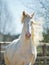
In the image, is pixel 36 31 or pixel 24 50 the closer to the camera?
pixel 24 50

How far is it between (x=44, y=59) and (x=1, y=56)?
5.25 ft

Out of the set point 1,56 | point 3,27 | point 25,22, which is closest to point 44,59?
point 1,56

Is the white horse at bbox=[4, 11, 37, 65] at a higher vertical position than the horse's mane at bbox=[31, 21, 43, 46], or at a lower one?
lower

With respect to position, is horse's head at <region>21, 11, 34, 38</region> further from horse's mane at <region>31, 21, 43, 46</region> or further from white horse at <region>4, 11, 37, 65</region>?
horse's mane at <region>31, 21, 43, 46</region>

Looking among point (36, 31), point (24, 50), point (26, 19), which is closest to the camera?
point (26, 19)

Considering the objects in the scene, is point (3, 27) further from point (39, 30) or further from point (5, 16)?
point (39, 30)

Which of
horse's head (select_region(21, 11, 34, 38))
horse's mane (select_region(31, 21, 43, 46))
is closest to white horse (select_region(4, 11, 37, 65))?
horse's head (select_region(21, 11, 34, 38))

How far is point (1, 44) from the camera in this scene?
10453mm

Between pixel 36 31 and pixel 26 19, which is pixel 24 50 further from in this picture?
pixel 26 19

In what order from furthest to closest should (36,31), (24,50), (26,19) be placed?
(36,31) < (24,50) < (26,19)

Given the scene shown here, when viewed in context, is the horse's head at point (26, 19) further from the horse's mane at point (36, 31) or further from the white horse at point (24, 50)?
the horse's mane at point (36, 31)

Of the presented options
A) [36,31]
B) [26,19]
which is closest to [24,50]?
[36,31]

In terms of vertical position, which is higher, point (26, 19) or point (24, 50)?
point (26, 19)

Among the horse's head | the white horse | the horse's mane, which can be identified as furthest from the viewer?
the horse's mane
